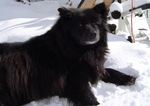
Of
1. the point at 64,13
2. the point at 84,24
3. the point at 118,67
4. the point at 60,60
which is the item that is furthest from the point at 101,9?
the point at 118,67

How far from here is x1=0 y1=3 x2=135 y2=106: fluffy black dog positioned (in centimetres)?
228

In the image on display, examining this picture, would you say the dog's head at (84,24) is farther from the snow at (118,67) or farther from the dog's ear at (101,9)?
the snow at (118,67)

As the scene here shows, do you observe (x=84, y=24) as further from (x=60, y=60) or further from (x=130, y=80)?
(x=130, y=80)

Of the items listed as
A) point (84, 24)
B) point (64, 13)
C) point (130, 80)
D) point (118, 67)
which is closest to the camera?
point (64, 13)

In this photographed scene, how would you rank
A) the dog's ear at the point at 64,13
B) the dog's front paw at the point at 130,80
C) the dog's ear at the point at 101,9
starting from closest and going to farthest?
the dog's ear at the point at 64,13 < the dog's ear at the point at 101,9 < the dog's front paw at the point at 130,80

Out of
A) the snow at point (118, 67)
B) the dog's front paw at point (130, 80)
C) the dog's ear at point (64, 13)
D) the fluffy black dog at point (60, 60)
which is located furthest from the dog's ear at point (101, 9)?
the dog's front paw at point (130, 80)

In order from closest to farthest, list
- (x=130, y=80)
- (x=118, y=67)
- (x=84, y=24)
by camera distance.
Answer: (x=84, y=24) < (x=130, y=80) < (x=118, y=67)

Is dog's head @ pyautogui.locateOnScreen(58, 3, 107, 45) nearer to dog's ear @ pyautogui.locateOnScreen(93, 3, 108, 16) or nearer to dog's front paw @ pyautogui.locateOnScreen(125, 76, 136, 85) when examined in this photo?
dog's ear @ pyautogui.locateOnScreen(93, 3, 108, 16)

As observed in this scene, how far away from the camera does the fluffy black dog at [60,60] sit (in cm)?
228

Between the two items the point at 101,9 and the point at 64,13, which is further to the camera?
the point at 101,9

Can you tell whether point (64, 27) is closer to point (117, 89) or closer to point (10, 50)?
point (10, 50)

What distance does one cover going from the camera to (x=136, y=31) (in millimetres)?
5609

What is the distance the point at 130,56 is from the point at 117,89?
106 cm

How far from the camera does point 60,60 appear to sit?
238cm
